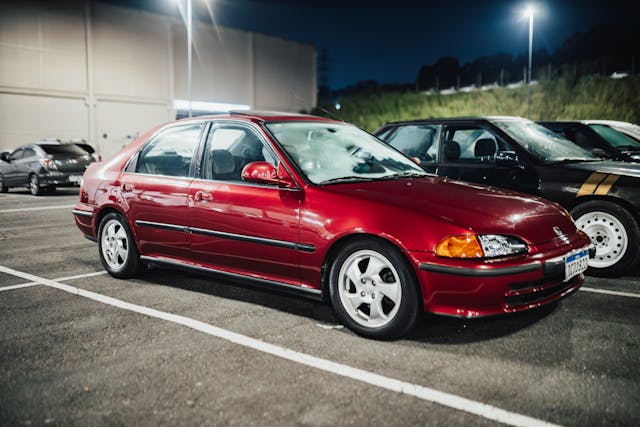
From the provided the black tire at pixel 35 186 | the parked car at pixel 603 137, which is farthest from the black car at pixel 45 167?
the parked car at pixel 603 137

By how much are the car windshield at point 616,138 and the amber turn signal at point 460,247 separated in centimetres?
575

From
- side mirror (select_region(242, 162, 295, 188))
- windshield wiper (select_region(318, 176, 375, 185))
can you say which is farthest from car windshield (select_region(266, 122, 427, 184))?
side mirror (select_region(242, 162, 295, 188))

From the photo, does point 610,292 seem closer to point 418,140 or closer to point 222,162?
point 418,140

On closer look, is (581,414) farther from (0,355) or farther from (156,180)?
(156,180)

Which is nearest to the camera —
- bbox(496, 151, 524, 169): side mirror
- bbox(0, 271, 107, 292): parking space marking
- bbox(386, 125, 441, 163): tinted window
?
bbox(0, 271, 107, 292): parking space marking

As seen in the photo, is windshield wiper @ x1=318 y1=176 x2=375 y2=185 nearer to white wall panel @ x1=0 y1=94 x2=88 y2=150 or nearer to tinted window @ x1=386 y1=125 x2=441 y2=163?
tinted window @ x1=386 y1=125 x2=441 y2=163

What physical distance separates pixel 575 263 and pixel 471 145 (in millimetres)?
3121

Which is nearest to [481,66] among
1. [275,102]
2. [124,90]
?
[275,102]

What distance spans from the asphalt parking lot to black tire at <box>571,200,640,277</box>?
51 cm

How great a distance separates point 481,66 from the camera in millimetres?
90625

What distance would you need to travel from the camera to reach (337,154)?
4.96 meters

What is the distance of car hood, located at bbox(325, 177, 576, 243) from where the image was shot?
3.85m

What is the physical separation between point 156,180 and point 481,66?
301 feet

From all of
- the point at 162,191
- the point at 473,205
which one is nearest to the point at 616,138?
the point at 473,205
